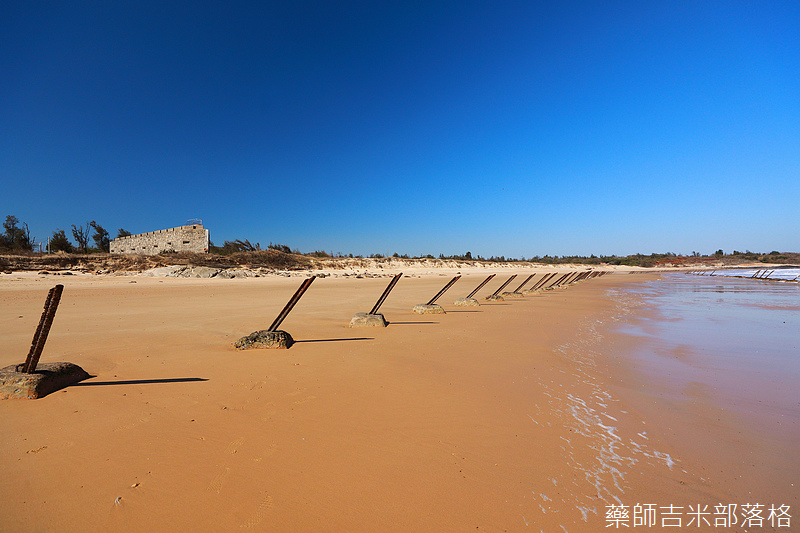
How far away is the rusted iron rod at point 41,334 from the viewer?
3.79 m

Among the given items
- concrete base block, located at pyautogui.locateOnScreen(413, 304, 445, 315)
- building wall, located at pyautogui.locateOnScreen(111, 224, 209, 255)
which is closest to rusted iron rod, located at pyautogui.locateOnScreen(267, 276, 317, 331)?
concrete base block, located at pyautogui.locateOnScreen(413, 304, 445, 315)

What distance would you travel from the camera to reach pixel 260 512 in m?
2.19

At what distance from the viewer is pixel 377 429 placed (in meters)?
3.38

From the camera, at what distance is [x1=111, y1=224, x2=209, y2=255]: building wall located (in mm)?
32719

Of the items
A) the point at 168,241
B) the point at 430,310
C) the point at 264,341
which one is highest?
the point at 168,241

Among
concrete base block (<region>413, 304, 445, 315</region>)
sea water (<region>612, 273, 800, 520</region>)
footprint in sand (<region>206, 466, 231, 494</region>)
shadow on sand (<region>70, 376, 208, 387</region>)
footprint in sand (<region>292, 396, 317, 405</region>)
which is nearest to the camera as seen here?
footprint in sand (<region>206, 466, 231, 494</region>)

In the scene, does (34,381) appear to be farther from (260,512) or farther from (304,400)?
(260,512)

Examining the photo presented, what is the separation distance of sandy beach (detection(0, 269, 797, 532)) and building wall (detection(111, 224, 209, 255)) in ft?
96.3

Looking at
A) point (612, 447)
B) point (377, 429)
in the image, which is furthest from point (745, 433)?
point (377, 429)

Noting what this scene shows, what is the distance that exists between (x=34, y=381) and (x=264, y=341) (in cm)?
291

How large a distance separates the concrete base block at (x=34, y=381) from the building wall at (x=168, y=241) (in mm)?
31662

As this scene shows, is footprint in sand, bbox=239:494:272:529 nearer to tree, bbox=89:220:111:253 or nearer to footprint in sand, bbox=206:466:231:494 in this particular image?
footprint in sand, bbox=206:466:231:494

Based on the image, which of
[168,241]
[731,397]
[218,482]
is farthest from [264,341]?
[168,241]

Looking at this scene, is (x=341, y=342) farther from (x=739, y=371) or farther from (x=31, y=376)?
(x=739, y=371)
